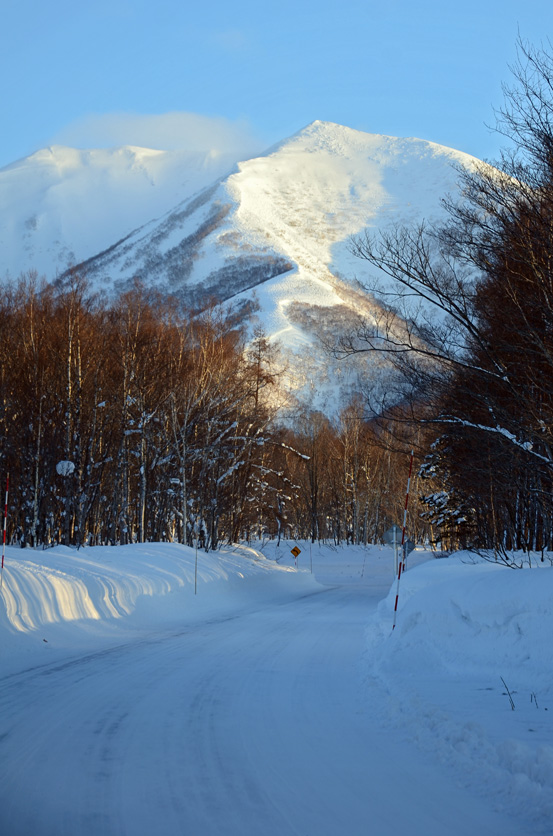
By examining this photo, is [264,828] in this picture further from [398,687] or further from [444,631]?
[444,631]

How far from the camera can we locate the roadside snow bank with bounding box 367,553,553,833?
16.5 ft

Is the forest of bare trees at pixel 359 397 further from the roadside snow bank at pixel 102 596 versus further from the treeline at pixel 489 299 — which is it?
the roadside snow bank at pixel 102 596

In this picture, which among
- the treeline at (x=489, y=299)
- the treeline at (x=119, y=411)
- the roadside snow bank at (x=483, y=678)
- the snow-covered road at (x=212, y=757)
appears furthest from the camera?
the treeline at (x=119, y=411)

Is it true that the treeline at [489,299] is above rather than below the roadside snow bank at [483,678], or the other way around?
above

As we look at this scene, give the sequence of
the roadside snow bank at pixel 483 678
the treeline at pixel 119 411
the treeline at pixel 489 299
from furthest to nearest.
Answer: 1. the treeline at pixel 119 411
2. the treeline at pixel 489 299
3. the roadside snow bank at pixel 483 678

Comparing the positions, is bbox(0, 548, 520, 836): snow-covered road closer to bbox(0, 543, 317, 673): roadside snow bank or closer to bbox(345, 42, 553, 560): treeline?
bbox(0, 543, 317, 673): roadside snow bank

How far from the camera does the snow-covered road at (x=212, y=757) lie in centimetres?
428

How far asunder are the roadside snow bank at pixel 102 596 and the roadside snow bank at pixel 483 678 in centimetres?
475

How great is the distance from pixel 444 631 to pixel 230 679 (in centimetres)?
292

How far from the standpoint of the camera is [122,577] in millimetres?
16359

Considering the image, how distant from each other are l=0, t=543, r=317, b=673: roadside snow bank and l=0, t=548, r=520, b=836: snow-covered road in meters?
1.70

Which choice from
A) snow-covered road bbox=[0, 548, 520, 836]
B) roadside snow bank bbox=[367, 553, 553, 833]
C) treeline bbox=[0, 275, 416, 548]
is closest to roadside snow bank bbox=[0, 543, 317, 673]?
snow-covered road bbox=[0, 548, 520, 836]

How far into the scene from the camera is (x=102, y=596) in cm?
1477

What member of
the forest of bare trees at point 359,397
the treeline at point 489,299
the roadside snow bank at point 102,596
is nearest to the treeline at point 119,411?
the forest of bare trees at point 359,397
